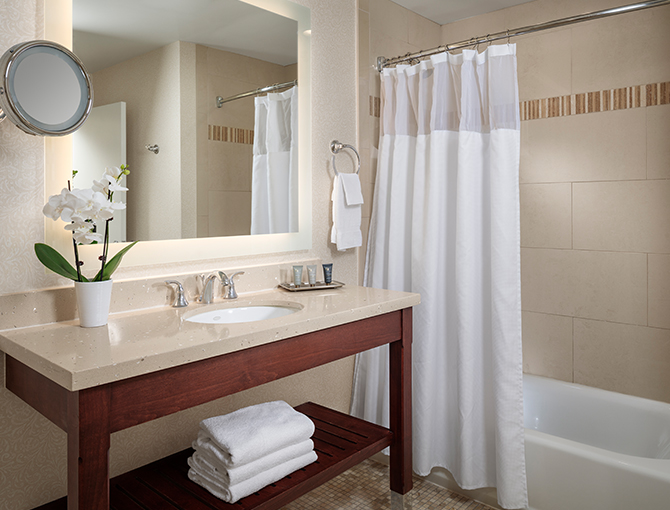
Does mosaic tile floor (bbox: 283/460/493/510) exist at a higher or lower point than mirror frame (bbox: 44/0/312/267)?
lower

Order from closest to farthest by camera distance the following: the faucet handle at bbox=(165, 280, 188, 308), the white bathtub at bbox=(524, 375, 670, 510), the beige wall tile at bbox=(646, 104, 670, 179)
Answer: the faucet handle at bbox=(165, 280, 188, 308) → the white bathtub at bbox=(524, 375, 670, 510) → the beige wall tile at bbox=(646, 104, 670, 179)

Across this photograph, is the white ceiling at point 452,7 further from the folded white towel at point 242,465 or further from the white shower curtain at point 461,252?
the folded white towel at point 242,465

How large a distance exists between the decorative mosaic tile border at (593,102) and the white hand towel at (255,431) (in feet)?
4.92

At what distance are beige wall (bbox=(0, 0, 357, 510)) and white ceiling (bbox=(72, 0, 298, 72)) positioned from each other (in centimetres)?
13

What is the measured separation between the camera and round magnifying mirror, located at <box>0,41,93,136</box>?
121 cm

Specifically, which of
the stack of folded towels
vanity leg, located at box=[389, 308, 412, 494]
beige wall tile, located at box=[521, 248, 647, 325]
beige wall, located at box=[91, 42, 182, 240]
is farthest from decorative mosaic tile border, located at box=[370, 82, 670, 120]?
the stack of folded towels

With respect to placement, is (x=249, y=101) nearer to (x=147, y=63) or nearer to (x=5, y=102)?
(x=147, y=63)

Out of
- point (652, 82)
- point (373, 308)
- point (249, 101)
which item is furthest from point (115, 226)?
point (652, 82)

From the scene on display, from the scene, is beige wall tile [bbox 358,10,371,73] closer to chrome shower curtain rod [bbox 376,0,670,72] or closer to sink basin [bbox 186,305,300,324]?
chrome shower curtain rod [bbox 376,0,670,72]

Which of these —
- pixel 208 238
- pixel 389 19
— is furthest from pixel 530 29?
pixel 208 238

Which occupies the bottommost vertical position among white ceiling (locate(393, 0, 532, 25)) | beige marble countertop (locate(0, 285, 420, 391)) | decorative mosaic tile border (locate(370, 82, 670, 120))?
beige marble countertop (locate(0, 285, 420, 391))

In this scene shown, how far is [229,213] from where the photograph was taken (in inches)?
73.9

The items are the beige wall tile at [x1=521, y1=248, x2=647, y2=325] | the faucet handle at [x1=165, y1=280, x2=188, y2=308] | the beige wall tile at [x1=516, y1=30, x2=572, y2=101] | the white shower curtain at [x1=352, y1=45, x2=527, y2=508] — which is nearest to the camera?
the faucet handle at [x1=165, y1=280, x2=188, y2=308]

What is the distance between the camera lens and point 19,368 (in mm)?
1259
